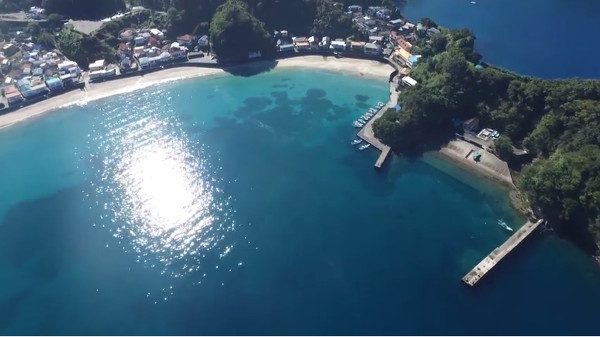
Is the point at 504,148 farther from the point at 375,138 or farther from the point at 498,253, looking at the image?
the point at 375,138

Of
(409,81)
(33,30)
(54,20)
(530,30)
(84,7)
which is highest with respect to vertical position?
(530,30)

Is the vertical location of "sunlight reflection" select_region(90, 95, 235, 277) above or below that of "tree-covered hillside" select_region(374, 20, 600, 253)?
below

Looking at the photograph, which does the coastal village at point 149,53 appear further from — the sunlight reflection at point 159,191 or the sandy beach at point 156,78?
the sunlight reflection at point 159,191

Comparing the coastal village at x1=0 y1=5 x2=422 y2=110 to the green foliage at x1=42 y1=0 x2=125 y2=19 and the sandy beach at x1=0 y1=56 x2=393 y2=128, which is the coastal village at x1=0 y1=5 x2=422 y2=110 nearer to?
the sandy beach at x1=0 y1=56 x2=393 y2=128

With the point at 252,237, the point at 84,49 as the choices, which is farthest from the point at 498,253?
the point at 84,49

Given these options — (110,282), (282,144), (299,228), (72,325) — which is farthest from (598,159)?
(72,325)

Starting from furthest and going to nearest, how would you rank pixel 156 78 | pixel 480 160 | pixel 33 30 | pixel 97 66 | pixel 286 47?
1. pixel 33 30
2. pixel 286 47
3. pixel 97 66
4. pixel 156 78
5. pixel 480 160

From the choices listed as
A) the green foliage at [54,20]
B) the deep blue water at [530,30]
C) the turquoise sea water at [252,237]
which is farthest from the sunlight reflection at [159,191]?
the deep blue water at [530,30]

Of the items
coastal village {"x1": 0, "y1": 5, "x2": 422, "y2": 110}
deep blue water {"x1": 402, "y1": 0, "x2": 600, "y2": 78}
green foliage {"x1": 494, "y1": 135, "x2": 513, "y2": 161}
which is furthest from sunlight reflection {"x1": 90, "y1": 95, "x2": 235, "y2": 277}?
deep blue water {"x1": 402, "y1": 0, "x2": 600, "y2": 78}
